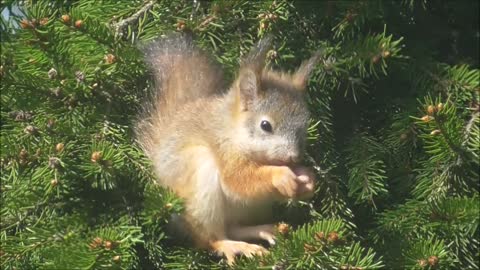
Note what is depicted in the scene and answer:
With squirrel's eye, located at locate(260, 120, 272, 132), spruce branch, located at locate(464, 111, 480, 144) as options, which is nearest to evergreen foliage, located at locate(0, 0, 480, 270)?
spruce branch, located at locate(464, 111, 480, 144)

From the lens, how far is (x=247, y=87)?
2148mm

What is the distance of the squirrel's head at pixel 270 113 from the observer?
2.07 meters

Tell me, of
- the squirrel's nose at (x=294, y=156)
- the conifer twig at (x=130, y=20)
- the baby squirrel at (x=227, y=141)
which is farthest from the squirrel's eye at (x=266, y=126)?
the conifer twig at (x=130, y=20)

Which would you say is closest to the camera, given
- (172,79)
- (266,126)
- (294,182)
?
(294,182)

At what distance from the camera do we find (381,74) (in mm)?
2244

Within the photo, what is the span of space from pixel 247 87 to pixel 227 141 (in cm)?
14

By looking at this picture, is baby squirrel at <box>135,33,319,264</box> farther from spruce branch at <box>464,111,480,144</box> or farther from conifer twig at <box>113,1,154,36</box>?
spruce branch at <box>464,111,480,144</box>

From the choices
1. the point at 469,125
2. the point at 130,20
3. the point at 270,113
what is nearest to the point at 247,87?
the point at 270,113

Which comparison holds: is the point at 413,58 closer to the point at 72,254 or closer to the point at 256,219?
the point at 256,219

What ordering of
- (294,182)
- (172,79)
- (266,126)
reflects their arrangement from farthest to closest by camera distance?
(172,79) < (266,126) < (294,182)

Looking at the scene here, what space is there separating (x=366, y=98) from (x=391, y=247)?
0.51 metres

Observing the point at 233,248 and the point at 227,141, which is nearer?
the point at 233,248

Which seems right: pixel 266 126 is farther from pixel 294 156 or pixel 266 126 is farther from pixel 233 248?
pixel 233 248

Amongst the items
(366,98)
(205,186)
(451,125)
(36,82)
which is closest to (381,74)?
(366,98)
